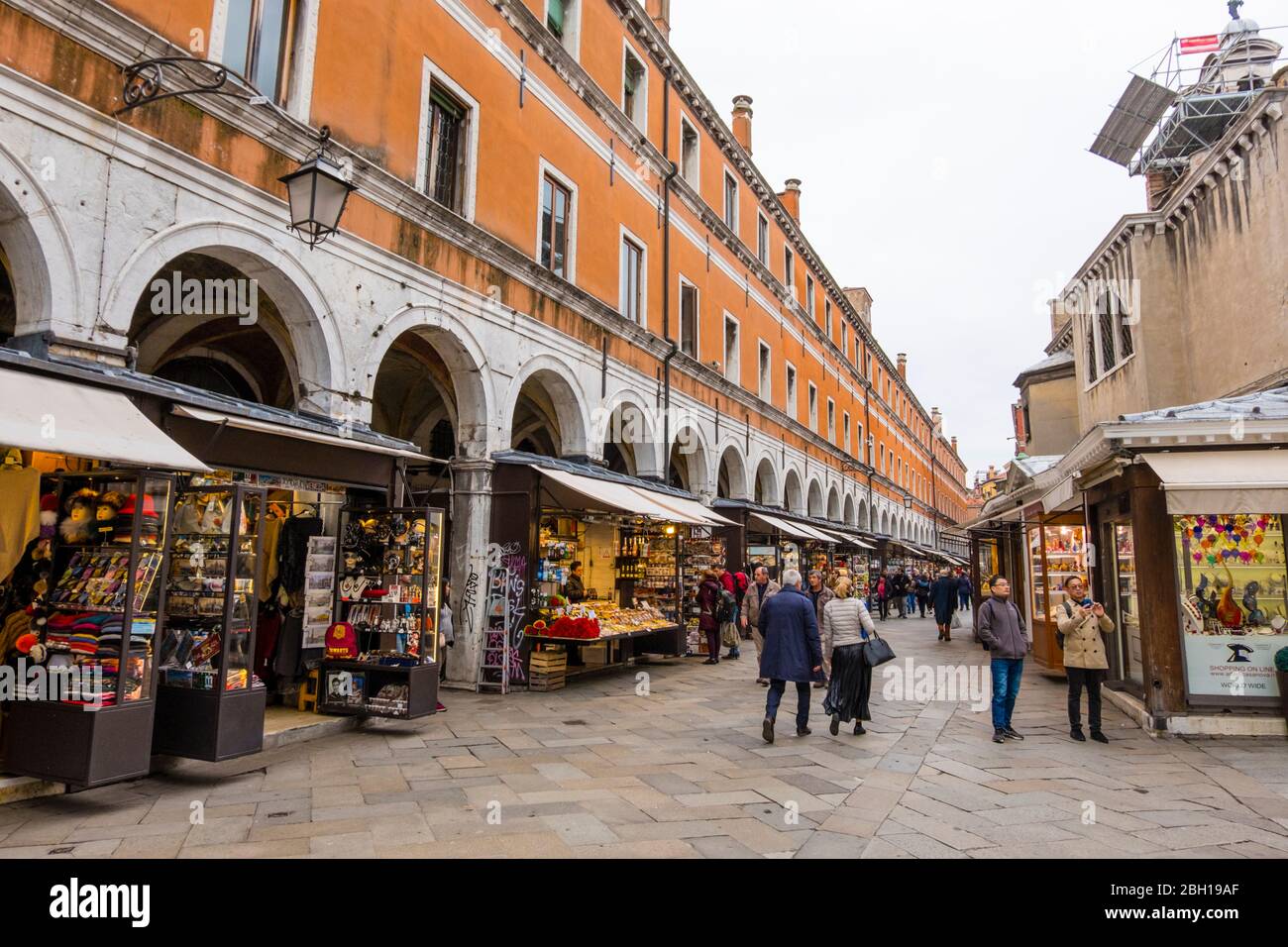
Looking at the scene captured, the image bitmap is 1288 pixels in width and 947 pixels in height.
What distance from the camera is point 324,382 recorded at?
7582 mm

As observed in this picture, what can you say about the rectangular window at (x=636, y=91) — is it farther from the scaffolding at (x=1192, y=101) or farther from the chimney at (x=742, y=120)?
the scaffolding at (x=1192, y=101)

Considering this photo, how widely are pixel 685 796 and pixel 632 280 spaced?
1068 centimetres

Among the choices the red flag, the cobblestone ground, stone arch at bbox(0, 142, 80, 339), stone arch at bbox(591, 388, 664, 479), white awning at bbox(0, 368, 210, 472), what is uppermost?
the red flag

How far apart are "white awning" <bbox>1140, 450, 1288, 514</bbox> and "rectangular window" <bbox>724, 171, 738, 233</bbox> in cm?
1381

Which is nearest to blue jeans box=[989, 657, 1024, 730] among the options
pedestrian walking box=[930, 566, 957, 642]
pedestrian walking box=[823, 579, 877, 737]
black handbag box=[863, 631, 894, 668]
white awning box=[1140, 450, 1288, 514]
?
black handbag box=[863, 631, 894, 668]

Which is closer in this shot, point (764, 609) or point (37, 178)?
point (37, 178)

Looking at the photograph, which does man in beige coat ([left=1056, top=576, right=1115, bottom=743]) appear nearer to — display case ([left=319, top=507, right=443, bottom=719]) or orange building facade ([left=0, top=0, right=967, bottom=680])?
display case ([left=319, top=507, right=443, bottom=719])

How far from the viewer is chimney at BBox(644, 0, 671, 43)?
54.2ft

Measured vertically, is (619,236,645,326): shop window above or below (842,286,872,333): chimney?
below

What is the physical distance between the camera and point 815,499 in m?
25.3

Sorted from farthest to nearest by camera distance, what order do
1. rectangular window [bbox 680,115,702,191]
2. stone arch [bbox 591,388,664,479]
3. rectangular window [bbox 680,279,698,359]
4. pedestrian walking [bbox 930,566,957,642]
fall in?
1. pedestrian walking [bbox 930,566,957,642]
2. rectangular window [bbox 680,115,702,191]
3. rectangular window [bbox 680,279,698,359]
4. stone arch [bbox 591,388,664,479]
